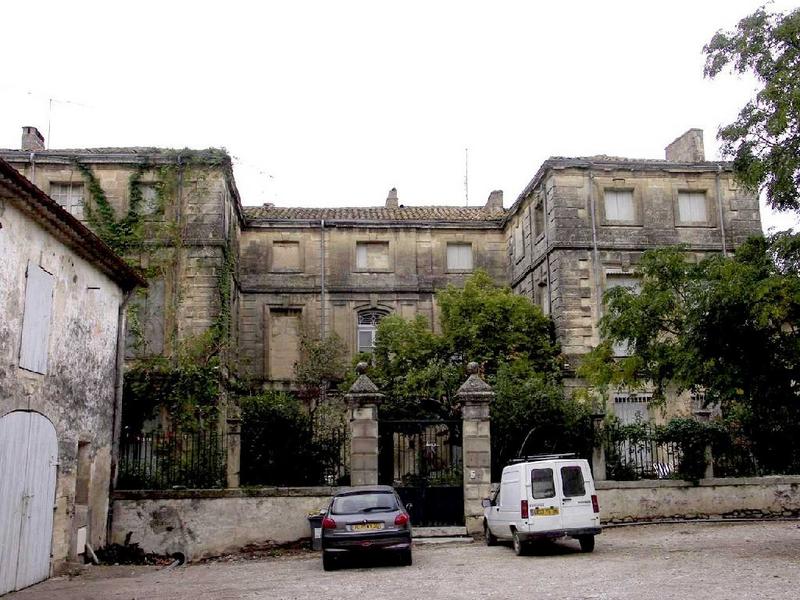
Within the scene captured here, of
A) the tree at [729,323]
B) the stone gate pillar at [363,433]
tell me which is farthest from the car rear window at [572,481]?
the stone gate pillar at [363,433]

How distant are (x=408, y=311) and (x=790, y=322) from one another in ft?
70.8

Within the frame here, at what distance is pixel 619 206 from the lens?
1184 inches

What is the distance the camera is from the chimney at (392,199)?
3944 centimetres

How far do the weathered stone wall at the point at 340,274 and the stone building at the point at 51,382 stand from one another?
Result: 17.1m

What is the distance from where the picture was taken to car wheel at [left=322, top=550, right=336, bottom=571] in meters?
14.1

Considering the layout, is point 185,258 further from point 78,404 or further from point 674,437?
point 674,437

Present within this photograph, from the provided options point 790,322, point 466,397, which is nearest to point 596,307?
point 466,397

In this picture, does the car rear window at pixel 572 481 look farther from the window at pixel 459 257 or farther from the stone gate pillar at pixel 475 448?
the window at pixel 459 257

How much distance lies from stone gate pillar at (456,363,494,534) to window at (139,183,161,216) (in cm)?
1372

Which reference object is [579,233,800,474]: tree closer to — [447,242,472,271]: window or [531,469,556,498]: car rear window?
[531,469,556,498]: car rear window

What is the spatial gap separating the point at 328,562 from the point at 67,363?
565 cm

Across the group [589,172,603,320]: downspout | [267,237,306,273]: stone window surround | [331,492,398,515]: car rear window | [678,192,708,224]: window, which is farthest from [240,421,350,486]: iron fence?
[678,192,708,224]: window

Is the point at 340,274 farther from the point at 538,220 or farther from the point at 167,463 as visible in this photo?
the point at 167,463

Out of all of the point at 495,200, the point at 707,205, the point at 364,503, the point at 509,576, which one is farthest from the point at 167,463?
the point at 495,200
